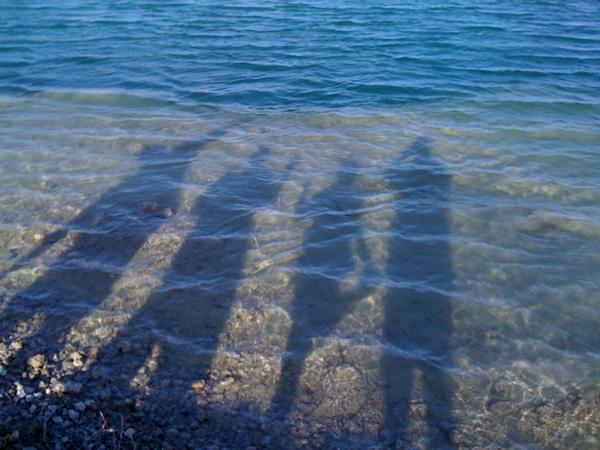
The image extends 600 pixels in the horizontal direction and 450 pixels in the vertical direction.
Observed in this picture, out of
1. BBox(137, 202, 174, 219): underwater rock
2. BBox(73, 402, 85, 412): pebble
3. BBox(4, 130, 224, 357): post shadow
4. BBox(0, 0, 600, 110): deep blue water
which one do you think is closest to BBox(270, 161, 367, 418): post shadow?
BBox(73, 402, 85, 412): pebble

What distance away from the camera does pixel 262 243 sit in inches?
329

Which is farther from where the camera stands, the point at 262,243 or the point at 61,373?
the point at 262,243

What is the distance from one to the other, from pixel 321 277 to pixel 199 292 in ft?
5.74

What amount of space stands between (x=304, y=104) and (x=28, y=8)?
1816 cm

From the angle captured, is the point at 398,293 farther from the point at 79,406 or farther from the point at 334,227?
the point at 79,406

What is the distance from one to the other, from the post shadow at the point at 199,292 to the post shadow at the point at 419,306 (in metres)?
2.18

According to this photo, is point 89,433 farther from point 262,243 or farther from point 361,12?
point 361,12

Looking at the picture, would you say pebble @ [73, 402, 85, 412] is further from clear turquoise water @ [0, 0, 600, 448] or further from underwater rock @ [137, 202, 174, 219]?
underwater rock @ [137, 202, 174, 219]

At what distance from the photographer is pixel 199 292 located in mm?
7348

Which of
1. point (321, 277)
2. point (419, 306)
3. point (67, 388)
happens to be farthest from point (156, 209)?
point (419, 306)

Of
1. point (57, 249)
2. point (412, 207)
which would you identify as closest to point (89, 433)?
point (57, 249)

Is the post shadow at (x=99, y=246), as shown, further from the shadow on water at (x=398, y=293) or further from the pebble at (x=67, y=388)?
the shadow on water at (x=398, y=293)

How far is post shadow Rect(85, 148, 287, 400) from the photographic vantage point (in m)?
6.19

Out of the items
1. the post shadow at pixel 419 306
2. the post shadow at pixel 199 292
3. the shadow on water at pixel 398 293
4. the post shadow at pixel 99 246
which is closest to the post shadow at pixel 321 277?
the shadow on water at pixel 398 293
